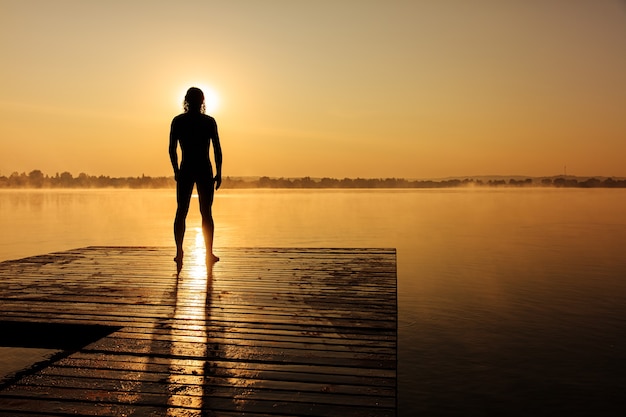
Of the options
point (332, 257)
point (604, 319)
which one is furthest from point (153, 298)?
point (604, 319)

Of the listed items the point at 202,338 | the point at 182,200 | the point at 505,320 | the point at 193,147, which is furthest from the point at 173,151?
the point at 505,320

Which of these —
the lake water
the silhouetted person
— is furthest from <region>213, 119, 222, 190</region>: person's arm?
the lake water

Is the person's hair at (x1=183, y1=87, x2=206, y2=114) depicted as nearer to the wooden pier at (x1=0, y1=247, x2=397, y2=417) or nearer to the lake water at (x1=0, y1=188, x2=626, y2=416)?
the wooden pier at (x1=0, y1=247, x2=397, y2=417)

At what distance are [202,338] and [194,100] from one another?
4071 millimetres

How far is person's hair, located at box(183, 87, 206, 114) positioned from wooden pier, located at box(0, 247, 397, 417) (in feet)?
8.55

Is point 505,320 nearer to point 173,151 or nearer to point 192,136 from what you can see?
point 192,136

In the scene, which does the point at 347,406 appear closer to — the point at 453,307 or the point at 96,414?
the point at 96,414

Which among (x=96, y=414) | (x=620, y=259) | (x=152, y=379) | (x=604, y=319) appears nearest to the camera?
(x=96, y=414)

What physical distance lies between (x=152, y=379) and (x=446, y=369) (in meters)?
5.39

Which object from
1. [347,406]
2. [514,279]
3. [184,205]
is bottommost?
[514,279]

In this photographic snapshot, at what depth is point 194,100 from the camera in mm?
8289

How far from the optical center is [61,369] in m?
4.51

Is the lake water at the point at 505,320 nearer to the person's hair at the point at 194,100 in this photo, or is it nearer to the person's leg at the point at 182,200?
the person's leg at the point at 182,200

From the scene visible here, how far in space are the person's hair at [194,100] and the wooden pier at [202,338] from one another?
261 centimetres
